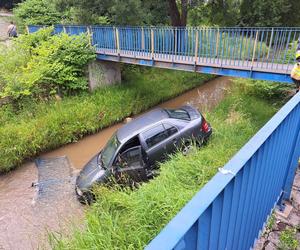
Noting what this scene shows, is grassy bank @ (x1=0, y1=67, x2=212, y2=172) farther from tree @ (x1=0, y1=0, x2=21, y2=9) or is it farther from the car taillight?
tree @ (x1=0, y1=0, x2=21, y2=9)

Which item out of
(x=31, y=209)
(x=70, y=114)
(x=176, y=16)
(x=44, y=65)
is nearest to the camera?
Answer: (x=31, y=209)

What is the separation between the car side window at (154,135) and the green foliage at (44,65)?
629cm

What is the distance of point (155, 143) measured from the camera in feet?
20.2

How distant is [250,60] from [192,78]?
7.92 m

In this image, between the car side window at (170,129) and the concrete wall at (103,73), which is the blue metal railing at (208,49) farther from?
the car side window at (170,129)

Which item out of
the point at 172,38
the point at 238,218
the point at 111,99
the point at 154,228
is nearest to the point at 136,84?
the point at 111,99

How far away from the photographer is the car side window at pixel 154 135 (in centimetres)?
611

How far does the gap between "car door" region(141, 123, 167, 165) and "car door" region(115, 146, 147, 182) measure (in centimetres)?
21

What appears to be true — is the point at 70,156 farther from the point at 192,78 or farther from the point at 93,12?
the point at 192,78

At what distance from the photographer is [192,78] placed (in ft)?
54.4

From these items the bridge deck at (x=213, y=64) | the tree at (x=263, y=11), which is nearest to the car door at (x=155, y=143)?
the bridge deck at (x=213, y=64)

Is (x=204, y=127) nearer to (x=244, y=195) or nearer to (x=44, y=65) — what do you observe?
(x=244, y=195)

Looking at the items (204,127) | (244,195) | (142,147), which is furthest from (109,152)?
(244,195)

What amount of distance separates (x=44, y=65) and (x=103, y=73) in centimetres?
281
